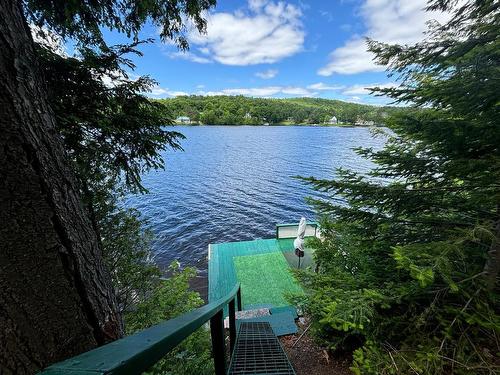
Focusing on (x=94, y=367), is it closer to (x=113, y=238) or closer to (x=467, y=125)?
(x=467, y=125)

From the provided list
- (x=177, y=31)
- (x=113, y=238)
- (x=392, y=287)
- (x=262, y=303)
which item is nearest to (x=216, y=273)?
(x=262, y=303)

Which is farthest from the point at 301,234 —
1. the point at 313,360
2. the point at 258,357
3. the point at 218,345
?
the point at 218,345

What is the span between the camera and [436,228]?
312 cm

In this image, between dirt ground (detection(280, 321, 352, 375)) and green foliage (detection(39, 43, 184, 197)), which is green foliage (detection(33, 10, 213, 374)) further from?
dirt ground (detection(280, 321, 352, 375))

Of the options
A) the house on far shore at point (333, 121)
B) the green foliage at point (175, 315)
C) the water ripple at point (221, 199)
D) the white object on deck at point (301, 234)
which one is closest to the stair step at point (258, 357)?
the green foliage at point (175, 315)

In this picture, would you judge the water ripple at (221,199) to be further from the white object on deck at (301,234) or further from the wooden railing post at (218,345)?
the wooden railing post at (218,345)

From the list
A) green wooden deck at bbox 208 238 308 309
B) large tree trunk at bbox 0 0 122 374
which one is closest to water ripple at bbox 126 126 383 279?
green wooden deck at bbox 208 238 308 309

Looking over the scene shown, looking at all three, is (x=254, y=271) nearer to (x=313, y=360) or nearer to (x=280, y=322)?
(x=280, y=322)

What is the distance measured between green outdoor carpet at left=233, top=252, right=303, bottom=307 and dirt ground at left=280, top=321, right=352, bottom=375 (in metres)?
2.67

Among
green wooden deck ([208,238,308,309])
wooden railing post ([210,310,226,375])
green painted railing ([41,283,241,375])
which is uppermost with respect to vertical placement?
green painted railing ([41,283,241,375])

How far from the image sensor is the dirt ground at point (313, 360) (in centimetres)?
386

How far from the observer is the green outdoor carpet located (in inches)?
337

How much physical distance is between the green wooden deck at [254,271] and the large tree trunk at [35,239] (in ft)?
24.4

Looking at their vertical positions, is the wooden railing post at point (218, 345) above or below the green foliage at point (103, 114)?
below
